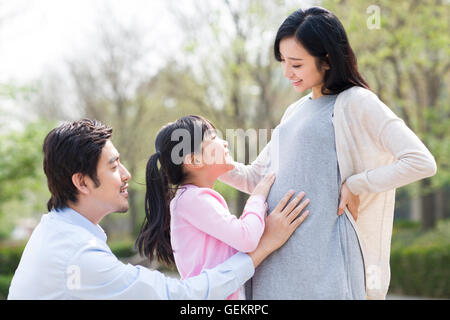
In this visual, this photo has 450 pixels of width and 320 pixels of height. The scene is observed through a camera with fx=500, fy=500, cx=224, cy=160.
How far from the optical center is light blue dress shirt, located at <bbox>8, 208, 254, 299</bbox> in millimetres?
1771

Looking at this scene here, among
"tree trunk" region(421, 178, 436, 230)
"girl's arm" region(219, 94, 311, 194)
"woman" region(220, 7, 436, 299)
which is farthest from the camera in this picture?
"tree trunk" region(421, 178, 436, 230)

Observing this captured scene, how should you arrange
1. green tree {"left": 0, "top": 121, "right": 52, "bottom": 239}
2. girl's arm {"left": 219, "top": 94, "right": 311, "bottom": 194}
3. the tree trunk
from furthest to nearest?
the tree trunk
green tree {"left": 0, "top": 121, "right": 52, "bottom": 239}
girl's arm {"left": 219, "top": 94, "right": 311, "bottom": 194}

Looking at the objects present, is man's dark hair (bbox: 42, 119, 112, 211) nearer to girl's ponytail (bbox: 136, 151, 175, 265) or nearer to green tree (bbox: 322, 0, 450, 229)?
girl's ponytail (bbox: 136, 151, 175, 265)

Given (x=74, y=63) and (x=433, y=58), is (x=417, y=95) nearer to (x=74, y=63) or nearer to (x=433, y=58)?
(x=433, y=58)

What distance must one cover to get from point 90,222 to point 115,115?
16153 millimetres

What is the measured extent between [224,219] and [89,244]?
1.68 feet

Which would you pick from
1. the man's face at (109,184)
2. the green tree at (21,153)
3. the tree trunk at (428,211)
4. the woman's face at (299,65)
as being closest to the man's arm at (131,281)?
the man's face at (109,184)

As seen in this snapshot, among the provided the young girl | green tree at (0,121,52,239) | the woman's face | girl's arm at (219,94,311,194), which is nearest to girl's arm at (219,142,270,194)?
girl's arm at (219,94,311,194)

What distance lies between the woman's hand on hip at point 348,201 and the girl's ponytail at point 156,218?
738 mm

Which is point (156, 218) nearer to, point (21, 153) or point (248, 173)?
point (248, 173)

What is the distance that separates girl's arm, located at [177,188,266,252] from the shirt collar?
0.34 metres

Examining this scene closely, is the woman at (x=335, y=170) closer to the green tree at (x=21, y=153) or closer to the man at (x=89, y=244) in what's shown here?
the man at (x=89, y=244)

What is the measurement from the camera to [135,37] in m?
15.2
